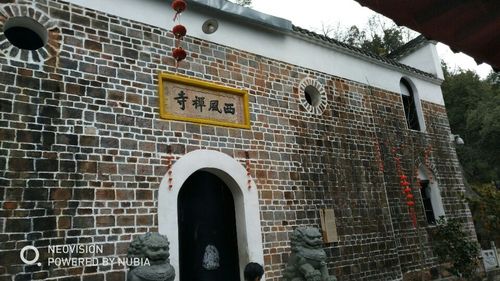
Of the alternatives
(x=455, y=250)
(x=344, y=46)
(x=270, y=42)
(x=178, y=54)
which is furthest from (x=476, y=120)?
(x=178, y=54)

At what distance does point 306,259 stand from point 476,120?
18.3 metres

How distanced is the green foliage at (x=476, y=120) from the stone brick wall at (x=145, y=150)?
1353cm

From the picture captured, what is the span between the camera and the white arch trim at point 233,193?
18.5 feet

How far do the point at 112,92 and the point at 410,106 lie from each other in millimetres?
8419

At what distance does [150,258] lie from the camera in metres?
4.77

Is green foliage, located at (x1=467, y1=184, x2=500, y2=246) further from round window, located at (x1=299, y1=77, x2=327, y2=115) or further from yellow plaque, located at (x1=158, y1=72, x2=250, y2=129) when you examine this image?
yellow plaque, located at (x1=158, y1=72, x2=250, y2=129)

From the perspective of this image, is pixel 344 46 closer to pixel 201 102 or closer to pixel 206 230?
pixel 201 102

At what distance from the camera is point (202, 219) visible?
6.34 meters

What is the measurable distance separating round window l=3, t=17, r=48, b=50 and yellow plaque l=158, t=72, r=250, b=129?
1.67m

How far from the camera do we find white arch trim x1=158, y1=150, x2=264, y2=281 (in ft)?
18.5

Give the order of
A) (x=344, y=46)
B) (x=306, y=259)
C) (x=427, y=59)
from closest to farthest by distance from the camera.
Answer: (x=306, y=259), (x=344, y=46), (x=427, y=59)

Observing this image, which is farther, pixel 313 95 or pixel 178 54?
pixel 313 95

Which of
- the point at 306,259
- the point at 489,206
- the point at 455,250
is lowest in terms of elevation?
the point at 455,250

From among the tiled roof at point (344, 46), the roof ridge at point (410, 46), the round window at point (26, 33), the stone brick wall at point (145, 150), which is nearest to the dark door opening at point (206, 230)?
the stone brick wall at point (145, 150)
